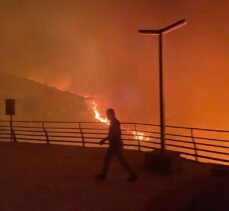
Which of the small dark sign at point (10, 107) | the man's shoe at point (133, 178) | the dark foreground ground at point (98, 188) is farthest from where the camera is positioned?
the small dark sign at point (10, 107)

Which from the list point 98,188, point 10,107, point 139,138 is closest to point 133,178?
point 98,188

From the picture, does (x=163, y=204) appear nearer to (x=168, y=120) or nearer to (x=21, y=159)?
(x=21, y=159)

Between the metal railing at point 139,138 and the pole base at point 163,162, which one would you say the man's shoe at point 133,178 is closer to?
the metal railing at point 139,138

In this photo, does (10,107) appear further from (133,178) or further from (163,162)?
(133,178)

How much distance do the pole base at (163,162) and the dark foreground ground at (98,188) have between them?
248mm

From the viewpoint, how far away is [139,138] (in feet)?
88.5

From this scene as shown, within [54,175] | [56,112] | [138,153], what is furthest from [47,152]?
[56,112]

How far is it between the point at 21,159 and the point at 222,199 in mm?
9373

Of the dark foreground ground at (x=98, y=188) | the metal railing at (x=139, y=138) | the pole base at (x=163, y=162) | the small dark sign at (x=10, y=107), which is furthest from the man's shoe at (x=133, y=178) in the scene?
the small dark sign at (x=10, y=107)

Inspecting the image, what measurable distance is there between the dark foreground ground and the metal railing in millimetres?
996

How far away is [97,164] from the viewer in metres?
11.6

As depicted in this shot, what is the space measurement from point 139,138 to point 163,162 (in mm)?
17048

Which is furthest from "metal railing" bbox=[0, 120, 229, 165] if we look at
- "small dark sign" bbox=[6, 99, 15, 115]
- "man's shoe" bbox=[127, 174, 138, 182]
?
"man's shoe" bbox=[127, 174, 138, 182]

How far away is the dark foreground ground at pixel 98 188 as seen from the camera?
21.4 ft
